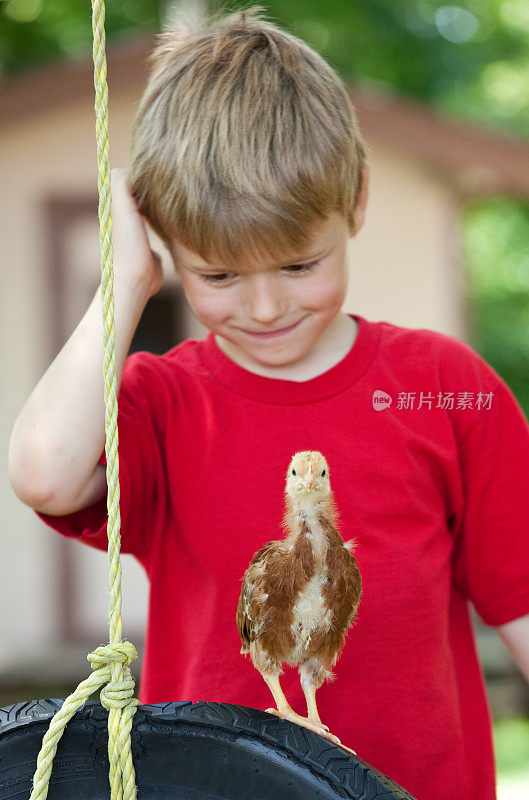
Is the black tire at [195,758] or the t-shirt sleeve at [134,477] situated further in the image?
the t-shirt sleeve at [134,477]

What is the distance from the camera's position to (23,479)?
1.04m

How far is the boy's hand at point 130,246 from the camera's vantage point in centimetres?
112

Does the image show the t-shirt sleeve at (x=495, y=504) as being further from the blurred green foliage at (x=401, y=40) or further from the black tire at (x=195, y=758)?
the blurred green foliage at (x=401, y=40)

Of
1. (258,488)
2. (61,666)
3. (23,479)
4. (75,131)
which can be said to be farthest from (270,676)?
(75,131)

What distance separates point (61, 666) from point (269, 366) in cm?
399

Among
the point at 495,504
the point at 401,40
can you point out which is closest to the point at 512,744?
the point at 495,504

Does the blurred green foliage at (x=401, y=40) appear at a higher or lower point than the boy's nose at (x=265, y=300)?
higher

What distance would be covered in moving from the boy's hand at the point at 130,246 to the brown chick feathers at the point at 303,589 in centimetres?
41

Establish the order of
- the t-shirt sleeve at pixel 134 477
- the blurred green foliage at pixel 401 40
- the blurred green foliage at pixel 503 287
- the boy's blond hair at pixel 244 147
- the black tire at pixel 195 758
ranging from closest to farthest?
the black tire at pixel 195 758 → the boy's blond hair at pixel 244 147 → the t-shirt sleeve at pixel 134 477 → the blurred green foliage at pixel 401 40 → the blurred green foliage at pixel 503 287

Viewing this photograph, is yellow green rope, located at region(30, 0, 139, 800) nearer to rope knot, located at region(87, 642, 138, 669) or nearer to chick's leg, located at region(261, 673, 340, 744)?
rope knot, located at region(87, 642, 138, 669)

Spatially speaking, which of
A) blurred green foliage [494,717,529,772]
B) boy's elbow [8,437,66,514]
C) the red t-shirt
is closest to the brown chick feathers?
the red t-shirt

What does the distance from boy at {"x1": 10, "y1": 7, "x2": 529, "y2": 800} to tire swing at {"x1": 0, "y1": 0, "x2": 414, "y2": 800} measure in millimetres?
229

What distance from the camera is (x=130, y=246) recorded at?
44.3 inches

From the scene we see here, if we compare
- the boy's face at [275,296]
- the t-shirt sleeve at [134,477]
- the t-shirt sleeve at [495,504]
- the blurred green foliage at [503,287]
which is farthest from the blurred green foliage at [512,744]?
the blurred green foliage at [503,287]
